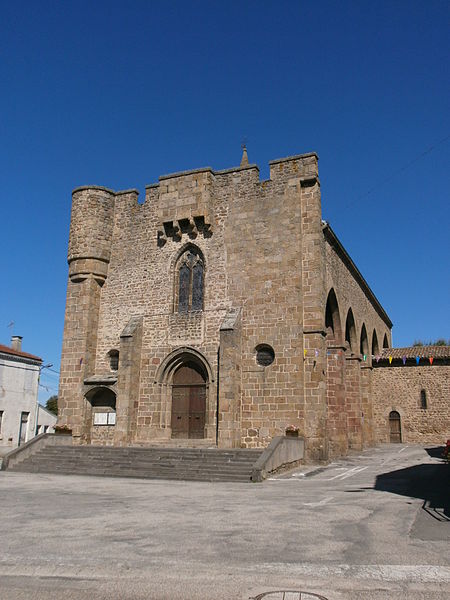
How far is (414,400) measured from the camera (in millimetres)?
29484

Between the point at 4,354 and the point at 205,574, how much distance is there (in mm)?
29143

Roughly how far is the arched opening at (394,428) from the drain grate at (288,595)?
27168 millimetres

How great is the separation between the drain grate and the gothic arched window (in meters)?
16.2

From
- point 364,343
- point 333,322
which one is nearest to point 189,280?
point 333,322

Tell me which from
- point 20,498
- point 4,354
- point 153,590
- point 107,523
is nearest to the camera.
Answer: point 153,590

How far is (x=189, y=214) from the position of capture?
20750 millimetres

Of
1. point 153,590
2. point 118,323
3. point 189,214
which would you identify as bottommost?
point 153,590

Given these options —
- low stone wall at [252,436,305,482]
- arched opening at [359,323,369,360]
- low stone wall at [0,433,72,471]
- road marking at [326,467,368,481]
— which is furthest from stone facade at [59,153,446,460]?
arched opening at [359,323,369,360]

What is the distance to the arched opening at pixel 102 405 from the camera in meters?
20.7

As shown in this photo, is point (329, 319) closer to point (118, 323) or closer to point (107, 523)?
point (118, 323)

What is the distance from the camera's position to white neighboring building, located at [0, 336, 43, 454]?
31.2 meters

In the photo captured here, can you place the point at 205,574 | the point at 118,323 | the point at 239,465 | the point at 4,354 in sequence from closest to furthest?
1. the point at 205,574
2. the point at 239,465
3. the point at 118,323
4. the point at 4,354

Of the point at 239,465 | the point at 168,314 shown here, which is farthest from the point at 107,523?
the point at 168,314

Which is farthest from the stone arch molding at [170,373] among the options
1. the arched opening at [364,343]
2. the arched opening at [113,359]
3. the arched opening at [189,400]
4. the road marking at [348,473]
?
the arched opening at [364,343]
